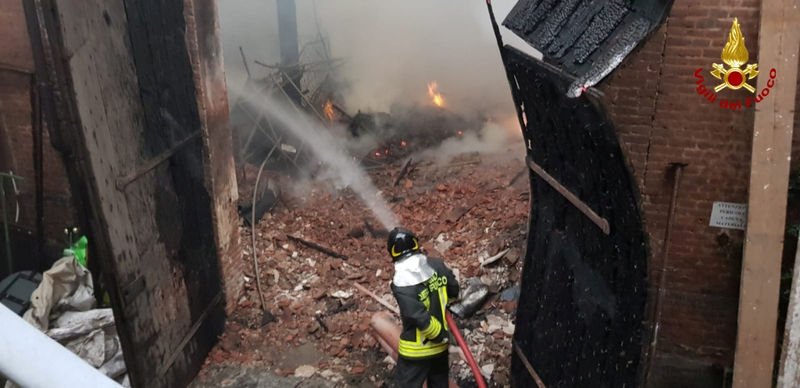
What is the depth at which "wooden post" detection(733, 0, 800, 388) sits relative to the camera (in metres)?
3.81

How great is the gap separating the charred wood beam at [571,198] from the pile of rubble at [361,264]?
2.92m

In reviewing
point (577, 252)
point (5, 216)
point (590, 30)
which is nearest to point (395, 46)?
point (5, 216)

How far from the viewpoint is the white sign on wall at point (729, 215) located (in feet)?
17.0

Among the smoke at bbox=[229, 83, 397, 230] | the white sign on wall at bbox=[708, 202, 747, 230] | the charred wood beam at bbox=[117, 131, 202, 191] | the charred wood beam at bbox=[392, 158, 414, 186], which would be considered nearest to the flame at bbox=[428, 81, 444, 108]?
the smoke at bbox=[229, 83, 397, 230]

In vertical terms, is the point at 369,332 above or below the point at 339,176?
below

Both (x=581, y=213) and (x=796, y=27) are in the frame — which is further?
(x=796, y=27)

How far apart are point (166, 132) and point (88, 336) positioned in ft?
7.00

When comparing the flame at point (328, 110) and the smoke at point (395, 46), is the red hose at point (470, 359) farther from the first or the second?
the smoke at point (395, 46)

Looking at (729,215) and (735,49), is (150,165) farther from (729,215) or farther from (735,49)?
(729,215)

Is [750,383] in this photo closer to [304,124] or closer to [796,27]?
[796,27]

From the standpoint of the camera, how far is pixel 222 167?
6.75 meters

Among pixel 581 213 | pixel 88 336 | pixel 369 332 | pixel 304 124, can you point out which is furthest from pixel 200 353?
pixel 304 124

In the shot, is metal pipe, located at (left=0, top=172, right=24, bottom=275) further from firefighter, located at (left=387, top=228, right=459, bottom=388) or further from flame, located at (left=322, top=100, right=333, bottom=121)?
flame, located at (left=322, top=100, right=333, bottom=121)

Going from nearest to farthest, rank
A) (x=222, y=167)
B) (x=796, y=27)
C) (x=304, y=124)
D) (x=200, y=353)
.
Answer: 1. (x=796, y=27)
2. (x=200, y=353)
3. (x=222, y=167)
4. (x=304, y=124)
